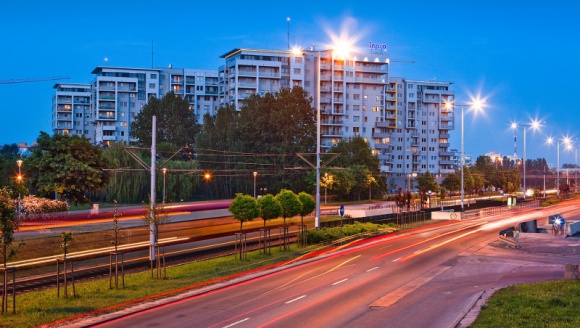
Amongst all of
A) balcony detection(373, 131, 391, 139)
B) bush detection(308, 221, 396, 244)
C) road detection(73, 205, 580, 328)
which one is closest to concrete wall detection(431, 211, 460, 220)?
bush detection(308, 221, 396, 244)

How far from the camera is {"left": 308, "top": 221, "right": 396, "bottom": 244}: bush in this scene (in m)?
45.6

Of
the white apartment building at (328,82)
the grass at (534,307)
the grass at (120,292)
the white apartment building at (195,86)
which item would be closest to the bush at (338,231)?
the grass at (120,292)

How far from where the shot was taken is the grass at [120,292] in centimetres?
2054

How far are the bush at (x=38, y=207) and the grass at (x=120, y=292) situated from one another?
1577 centimetres

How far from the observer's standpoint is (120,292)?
25219mm

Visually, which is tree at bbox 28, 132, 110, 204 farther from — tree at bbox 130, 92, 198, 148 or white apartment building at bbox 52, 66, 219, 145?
white apartment building at bbox 52, 66, 219, 145

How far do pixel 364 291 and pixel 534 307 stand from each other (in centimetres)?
781

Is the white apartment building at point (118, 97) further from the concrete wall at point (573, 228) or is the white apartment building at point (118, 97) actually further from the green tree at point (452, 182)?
the concrete wall at point (573, 228)

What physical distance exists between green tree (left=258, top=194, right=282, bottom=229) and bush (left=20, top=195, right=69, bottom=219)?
49.3ft

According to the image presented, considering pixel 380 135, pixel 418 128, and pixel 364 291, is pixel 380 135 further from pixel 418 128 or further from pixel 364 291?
pixel 364 291

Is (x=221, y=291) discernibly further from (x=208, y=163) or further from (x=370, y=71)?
(x=370, y=71)

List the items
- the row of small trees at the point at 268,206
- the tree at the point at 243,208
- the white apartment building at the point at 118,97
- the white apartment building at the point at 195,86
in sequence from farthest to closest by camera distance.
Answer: the white apartment building at the point at 195,86
the white apartment building at the point at 118,97
the row of small trees at the point at 268,206
the tree at the point at 243,208

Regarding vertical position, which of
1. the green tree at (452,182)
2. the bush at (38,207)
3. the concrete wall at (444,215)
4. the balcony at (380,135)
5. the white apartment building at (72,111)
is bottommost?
the concrete wall at (444,215)

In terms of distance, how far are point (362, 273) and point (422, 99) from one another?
14636cm
